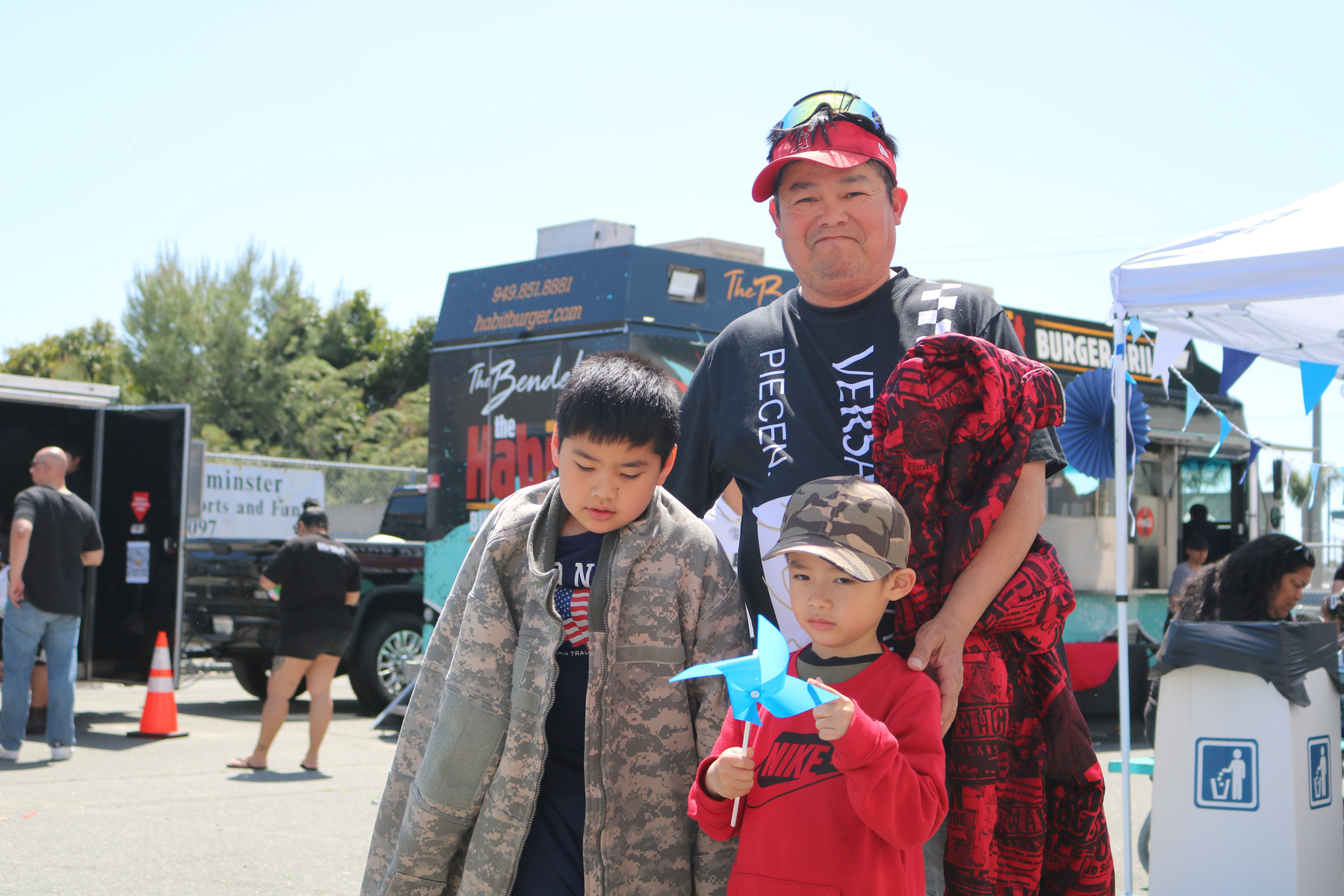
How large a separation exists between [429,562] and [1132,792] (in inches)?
193

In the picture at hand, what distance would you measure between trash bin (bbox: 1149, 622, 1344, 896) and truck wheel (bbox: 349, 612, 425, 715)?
670 cm

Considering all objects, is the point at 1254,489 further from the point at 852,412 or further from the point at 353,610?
the point at 852,412

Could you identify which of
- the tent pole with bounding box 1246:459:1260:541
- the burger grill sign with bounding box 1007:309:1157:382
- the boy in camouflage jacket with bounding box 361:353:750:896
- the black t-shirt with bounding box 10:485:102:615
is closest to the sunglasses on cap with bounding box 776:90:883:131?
the boy in camouflage jacket with bounding box 361:353:750:896

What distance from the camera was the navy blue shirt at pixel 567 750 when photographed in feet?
7.14

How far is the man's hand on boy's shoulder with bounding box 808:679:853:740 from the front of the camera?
5.28ft

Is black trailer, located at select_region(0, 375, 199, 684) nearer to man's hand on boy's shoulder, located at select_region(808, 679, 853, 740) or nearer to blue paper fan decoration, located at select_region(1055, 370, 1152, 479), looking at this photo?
blue paper fan decoration, located at select_region(1055, 370, 1152, 479)

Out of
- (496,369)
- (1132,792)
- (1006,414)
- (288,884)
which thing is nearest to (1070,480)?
(1132,792)

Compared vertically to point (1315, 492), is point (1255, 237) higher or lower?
higher

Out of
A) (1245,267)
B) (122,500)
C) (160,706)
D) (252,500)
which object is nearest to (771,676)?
(1245,267)

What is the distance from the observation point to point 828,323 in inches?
90.7

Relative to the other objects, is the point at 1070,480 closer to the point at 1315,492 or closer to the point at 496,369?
the point at 1315,492

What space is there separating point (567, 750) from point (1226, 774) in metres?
3.20

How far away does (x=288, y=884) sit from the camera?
507 cm

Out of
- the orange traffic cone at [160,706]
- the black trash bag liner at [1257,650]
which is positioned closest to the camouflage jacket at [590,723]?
the black trash bag liner at [1257,650]
